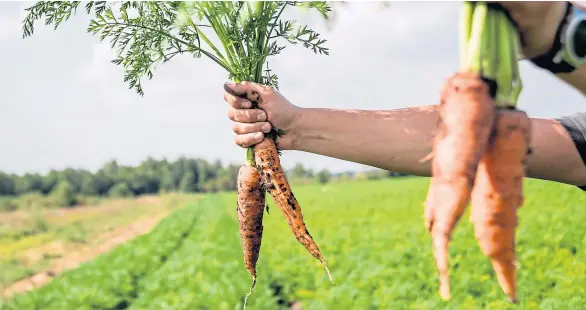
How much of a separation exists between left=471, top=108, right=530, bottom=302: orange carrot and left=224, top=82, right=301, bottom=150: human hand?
108 centimetres

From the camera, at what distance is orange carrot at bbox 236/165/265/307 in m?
2.96

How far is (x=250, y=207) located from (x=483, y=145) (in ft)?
5.39

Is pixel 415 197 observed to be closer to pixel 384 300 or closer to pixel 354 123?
pixel 384 300

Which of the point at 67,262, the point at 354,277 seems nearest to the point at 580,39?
the point at 354,277

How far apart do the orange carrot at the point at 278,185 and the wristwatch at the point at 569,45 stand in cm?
131

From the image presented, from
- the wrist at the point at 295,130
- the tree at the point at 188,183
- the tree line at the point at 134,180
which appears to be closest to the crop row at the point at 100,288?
the wrist at the point at 295,130

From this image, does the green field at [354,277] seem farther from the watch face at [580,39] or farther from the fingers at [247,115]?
the watch face at [580,39]

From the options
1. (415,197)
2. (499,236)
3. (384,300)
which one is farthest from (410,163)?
(415,197)

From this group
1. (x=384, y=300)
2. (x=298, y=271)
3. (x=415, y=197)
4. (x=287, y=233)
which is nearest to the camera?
(x=384, y=300)

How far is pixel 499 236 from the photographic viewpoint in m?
1.82

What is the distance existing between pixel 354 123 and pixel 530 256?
572 cm

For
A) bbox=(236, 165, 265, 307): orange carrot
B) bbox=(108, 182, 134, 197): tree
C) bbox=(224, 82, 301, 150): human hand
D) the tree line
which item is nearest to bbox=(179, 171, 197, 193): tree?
the tree line

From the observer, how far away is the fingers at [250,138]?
2.69 m

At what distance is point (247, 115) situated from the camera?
2.65 meters
